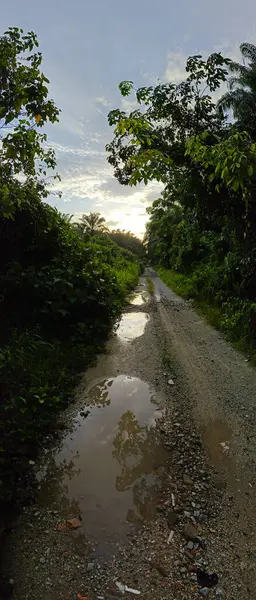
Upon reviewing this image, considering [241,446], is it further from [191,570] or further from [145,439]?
[191,570]

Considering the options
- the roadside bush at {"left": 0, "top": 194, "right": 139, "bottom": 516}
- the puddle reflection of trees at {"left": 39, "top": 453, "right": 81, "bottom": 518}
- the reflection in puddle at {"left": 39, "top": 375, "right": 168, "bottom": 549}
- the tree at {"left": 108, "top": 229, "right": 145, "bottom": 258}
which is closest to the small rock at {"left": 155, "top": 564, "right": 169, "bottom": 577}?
the reflection in puddle at {"left": 39, "top": 375, "right": 168, "bottom": 549}

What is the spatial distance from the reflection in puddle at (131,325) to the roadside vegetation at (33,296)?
1.69ft

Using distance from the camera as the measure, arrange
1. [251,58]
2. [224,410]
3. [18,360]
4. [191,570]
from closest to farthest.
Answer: [191,570] → [224,410] → [18,360] → [251,58]

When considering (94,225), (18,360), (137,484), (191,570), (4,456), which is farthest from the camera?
(94,225)

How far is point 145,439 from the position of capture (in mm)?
3848

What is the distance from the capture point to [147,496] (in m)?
2.97

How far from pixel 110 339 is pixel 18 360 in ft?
10.5

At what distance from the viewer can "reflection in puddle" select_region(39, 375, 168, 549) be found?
9.17 feet

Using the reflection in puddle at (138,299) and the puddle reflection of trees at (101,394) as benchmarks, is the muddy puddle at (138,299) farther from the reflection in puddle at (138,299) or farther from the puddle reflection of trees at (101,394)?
the puddle reflection of trees at (101,394)

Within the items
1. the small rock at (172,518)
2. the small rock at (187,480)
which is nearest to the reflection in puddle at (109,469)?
the small rock at (172,518)

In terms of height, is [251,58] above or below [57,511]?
above

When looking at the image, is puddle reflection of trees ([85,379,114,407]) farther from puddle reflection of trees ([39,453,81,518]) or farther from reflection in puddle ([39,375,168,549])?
puddle reflection of trees ([39,453,81,518])

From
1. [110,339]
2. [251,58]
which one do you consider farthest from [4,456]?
[251,58]

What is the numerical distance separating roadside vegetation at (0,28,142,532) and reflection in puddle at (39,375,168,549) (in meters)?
0.40
